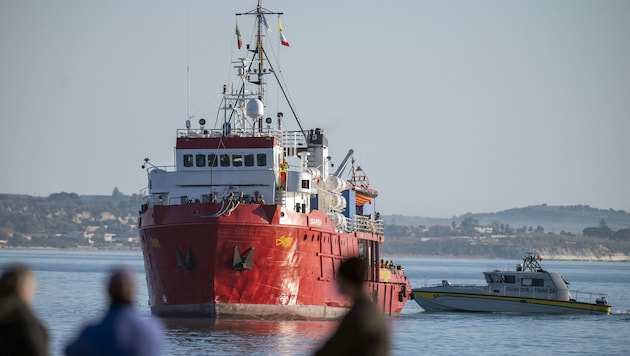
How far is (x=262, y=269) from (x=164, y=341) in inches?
251

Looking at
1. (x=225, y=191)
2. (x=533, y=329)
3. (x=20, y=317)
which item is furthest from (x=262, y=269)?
(x=20, y=317)

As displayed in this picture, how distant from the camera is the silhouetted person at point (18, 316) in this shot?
13000 mm

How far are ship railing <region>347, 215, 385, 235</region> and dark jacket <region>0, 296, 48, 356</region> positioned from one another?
45.4 meters

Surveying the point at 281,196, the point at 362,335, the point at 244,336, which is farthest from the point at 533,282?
the point at 362,335

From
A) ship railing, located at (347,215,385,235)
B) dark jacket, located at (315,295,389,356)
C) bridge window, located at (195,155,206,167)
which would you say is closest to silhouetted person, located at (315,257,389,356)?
dark jacket, located at (315,295,389,356)

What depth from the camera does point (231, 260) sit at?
4375 cm

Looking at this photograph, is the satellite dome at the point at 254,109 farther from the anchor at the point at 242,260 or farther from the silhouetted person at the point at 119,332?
the silhouetted person at the point at 119,332

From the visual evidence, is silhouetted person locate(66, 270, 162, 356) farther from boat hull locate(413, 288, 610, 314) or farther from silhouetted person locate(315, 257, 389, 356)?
boat hull locate(413, 288, 610, 314)

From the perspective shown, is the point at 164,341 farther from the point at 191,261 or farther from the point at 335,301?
the point at 335,301

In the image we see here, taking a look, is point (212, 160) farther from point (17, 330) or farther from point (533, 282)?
point (17, 330)

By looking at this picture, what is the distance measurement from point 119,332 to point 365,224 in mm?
51725

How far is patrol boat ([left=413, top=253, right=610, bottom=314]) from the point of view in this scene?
202 ft

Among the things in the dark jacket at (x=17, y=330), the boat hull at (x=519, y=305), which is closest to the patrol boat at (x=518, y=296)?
the boat hull at (x=519, y=305)

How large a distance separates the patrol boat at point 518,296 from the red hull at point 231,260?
15.7 metres
